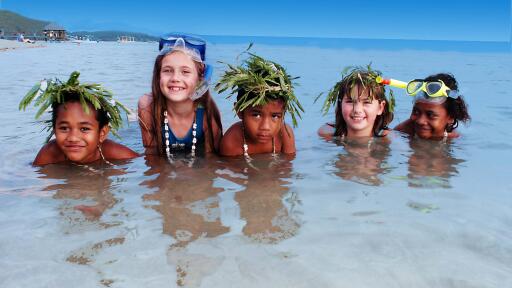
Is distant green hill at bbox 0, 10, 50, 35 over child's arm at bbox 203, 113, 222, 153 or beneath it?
over

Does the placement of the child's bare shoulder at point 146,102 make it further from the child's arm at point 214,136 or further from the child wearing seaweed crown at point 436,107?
the child wearing seaweed crown at point 436,107

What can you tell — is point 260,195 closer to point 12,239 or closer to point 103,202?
point 103,202

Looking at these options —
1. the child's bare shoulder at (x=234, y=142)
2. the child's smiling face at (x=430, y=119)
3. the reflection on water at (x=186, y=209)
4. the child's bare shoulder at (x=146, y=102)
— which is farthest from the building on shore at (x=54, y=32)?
the reflection on water at (x=186, y=209)

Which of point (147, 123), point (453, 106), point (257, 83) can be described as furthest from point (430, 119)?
point (147, 123)

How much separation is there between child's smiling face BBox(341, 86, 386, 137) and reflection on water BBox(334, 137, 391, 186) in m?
0.23

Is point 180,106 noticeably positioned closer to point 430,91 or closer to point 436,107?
point 430,91

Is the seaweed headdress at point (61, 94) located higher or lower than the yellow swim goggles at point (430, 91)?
lower

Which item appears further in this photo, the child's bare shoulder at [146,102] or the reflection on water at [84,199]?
the child's bare shoulder at [146,102]

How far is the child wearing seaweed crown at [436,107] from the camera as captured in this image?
662 centimetres

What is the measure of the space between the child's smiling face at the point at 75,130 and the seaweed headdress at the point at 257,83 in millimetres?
1379

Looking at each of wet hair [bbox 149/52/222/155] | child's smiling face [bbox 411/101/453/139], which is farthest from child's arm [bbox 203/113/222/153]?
child's smiling face [bbox 411/101/453/139]

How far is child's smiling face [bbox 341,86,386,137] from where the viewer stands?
6.26 meters

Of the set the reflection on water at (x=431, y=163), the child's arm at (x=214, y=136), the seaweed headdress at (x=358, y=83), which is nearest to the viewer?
the reflection on water at (x=431, y=163)

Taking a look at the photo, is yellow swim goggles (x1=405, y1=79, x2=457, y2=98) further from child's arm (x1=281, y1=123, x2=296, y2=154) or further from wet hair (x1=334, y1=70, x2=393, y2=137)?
child's arm (x1=281, y1=123, x2=296, y2=154)
